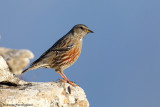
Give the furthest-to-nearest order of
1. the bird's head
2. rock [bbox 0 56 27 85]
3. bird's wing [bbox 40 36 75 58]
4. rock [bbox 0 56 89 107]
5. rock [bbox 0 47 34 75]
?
1. rock [bbox 0 47 34 75]
2. the bird's head
3. bird's wing [bbox 40 36 75 58]
4. rock [bbox 0 56 27 85]
5. rock [bbox 0 56 89 107]

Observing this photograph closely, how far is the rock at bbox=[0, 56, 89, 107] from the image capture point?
23.5ft

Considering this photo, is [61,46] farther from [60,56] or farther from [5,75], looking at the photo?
[5,75]

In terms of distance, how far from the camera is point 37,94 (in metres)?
7.51

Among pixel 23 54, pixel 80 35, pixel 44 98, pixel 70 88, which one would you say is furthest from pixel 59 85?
pixel 23 54

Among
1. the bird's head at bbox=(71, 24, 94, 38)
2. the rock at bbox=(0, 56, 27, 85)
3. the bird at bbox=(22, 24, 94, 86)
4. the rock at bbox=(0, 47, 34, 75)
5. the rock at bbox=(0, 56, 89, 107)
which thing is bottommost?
the rock at bbox=(0, 56, 89, 107)

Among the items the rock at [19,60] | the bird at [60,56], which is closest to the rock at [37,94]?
the bird at [60,56]

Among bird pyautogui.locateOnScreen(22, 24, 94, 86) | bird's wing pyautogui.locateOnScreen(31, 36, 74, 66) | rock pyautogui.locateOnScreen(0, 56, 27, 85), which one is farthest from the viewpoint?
bird's wing pyautogui.locateOnScreen(31, 36, 74, 66)

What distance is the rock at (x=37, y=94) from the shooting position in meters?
7.18

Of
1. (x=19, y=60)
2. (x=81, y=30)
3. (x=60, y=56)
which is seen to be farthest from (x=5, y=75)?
(x=19, y=60)

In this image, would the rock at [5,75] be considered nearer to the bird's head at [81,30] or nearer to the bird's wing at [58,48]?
the bird's wing at [58,48]

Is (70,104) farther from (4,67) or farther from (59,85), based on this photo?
(4,67)

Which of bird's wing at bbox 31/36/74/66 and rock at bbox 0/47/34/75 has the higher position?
rock at bbox 0/47/34/75

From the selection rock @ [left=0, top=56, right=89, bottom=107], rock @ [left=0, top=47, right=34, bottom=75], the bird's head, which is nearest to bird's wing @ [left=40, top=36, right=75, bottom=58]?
the bird's head

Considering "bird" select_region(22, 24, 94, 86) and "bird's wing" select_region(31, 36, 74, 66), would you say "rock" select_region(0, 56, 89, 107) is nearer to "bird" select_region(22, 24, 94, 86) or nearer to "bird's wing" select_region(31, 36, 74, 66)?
"bird" select_region(22, 24, 94, 86)
